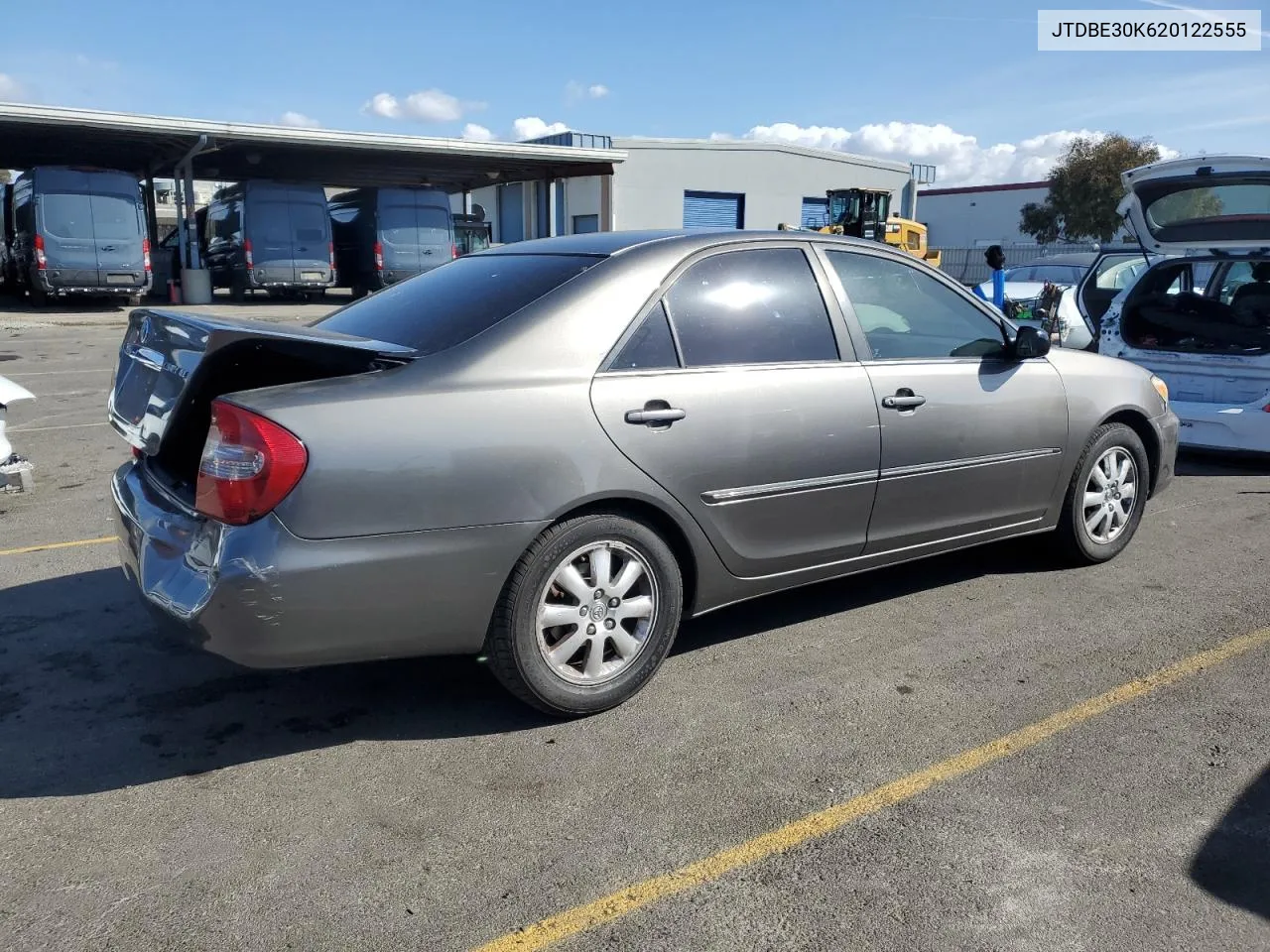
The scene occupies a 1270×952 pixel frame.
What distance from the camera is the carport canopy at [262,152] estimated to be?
22.3m

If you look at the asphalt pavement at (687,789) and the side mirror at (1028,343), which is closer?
the asphalt pavement at (687,789)

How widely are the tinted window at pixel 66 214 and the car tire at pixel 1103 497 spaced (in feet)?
69.2

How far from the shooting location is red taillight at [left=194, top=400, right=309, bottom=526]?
2.93 m

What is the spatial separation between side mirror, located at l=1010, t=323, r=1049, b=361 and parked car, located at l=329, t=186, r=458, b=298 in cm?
2058

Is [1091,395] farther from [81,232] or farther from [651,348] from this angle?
[81,232]

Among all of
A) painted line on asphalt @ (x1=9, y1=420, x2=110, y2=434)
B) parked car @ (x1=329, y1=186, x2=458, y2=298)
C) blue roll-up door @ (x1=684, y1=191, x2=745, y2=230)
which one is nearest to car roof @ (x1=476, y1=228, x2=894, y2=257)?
painted line on asphalt @ (x1=9, y1=420, x2=110, y2=434)

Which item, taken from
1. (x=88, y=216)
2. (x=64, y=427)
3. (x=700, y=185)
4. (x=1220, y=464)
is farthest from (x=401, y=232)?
(x=700, y=185)

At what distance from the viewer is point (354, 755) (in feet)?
10.8

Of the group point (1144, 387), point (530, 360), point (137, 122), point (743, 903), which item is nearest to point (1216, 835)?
point (743, 903)

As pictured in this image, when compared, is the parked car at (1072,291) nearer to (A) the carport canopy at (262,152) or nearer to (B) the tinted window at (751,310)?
(B) the tinted window at (751,310)

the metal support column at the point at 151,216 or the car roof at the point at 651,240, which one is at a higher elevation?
the metal support column at the point at 151,216

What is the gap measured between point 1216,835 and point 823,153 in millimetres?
45620

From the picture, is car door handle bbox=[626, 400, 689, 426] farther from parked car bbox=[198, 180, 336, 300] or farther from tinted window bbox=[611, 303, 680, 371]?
parked car bbox=[198, 180, 336, 300]

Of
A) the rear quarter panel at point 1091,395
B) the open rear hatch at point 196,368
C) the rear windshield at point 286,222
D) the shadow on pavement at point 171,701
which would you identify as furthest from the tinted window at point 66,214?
the rear quarter panel at point 1091,395
